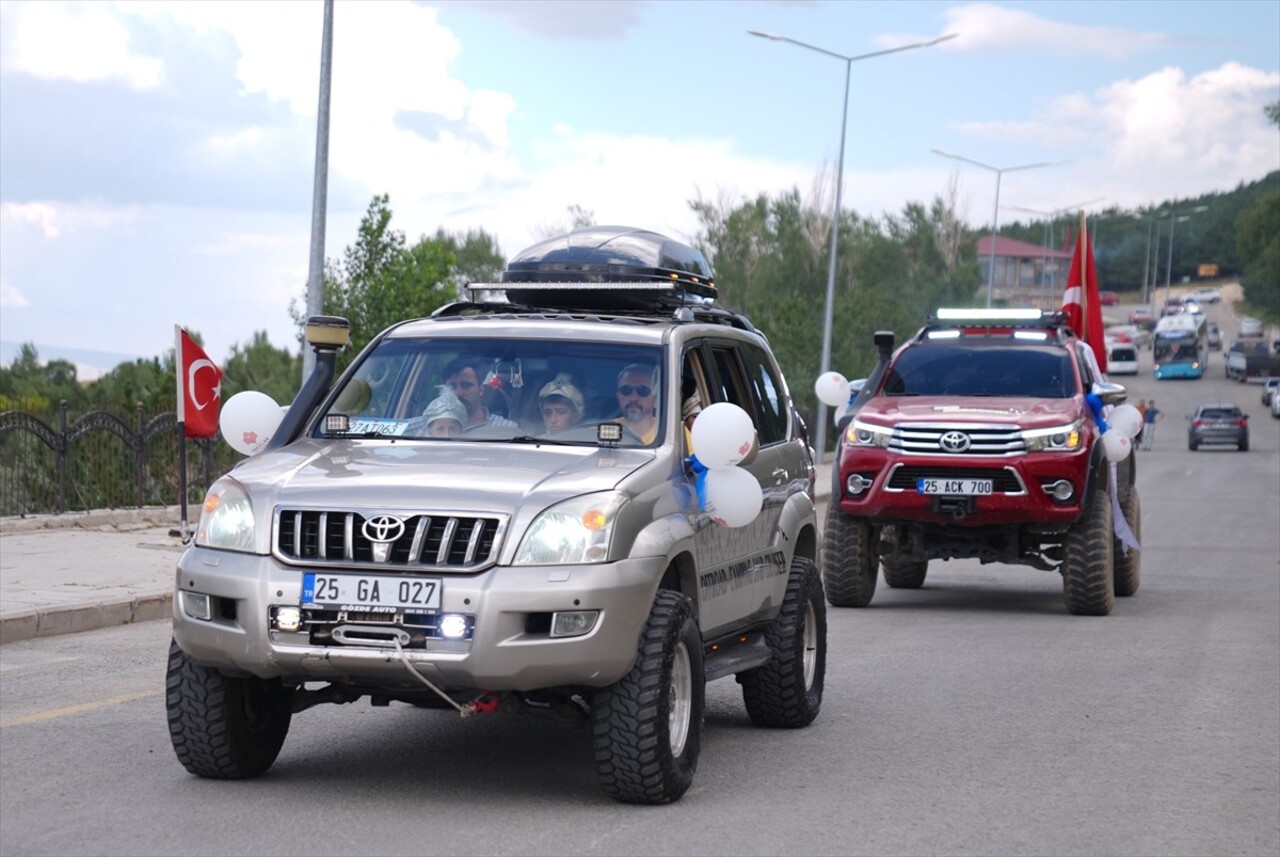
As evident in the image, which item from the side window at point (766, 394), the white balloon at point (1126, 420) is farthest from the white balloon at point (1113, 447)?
the side window at point (766, 394)

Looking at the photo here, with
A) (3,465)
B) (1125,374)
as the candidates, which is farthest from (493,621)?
Answer: (1125,374)

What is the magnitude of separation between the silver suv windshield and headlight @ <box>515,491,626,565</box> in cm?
79

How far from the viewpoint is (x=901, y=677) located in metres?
10.6

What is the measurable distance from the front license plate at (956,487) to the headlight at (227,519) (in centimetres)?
784

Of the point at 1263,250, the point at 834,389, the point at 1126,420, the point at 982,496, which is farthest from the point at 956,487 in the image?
the point at 1263,250

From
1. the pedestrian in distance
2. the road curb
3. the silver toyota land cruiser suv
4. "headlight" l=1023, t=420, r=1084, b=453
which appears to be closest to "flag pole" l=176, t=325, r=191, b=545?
the road curb

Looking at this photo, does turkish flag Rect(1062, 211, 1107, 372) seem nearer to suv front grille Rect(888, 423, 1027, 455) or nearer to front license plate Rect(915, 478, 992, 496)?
suv front grille Rect(888, 423, 1027, 455)

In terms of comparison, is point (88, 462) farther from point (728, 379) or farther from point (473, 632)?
point (473, 632)

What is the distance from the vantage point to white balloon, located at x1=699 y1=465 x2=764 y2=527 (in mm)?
7406

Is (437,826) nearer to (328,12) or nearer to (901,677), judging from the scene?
(901,677)

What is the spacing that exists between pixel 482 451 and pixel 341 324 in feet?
4.06

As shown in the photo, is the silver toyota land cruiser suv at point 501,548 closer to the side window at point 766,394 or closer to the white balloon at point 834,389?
the side window at point 766,394

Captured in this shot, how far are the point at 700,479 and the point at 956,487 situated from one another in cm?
654

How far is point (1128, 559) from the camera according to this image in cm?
1558
